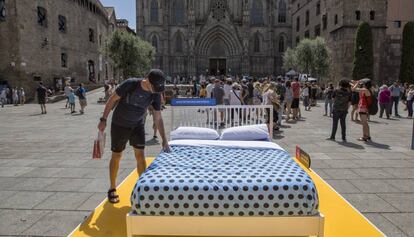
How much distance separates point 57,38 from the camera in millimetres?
33156

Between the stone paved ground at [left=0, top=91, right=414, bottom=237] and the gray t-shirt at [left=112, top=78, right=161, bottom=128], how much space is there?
1.30 meters

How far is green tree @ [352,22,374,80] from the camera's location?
30688 mm

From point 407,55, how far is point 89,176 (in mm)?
34050

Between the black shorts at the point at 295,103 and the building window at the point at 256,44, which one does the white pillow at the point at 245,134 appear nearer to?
the black shorts at the point at 295,103

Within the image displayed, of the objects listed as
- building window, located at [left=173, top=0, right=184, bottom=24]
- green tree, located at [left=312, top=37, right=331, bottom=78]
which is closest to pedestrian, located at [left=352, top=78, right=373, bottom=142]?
green tree, located at [left=312, top=37, right=331, bottom=78]

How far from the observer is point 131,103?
495cm

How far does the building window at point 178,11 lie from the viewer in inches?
2074

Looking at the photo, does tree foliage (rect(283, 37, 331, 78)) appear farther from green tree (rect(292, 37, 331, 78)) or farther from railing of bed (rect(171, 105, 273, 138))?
railing of bed (rect(171, 105, 273, 138))

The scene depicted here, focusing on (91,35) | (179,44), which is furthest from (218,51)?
(91,35)

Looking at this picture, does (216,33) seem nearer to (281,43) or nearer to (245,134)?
(281,43)

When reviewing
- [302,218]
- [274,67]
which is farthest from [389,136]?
[274,67]

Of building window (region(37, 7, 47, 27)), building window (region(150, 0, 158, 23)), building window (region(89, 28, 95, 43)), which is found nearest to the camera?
building window (region(37, 7, 47, 27))

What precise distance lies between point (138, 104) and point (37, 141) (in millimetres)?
6733

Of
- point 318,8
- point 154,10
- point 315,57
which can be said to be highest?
point 154,10
